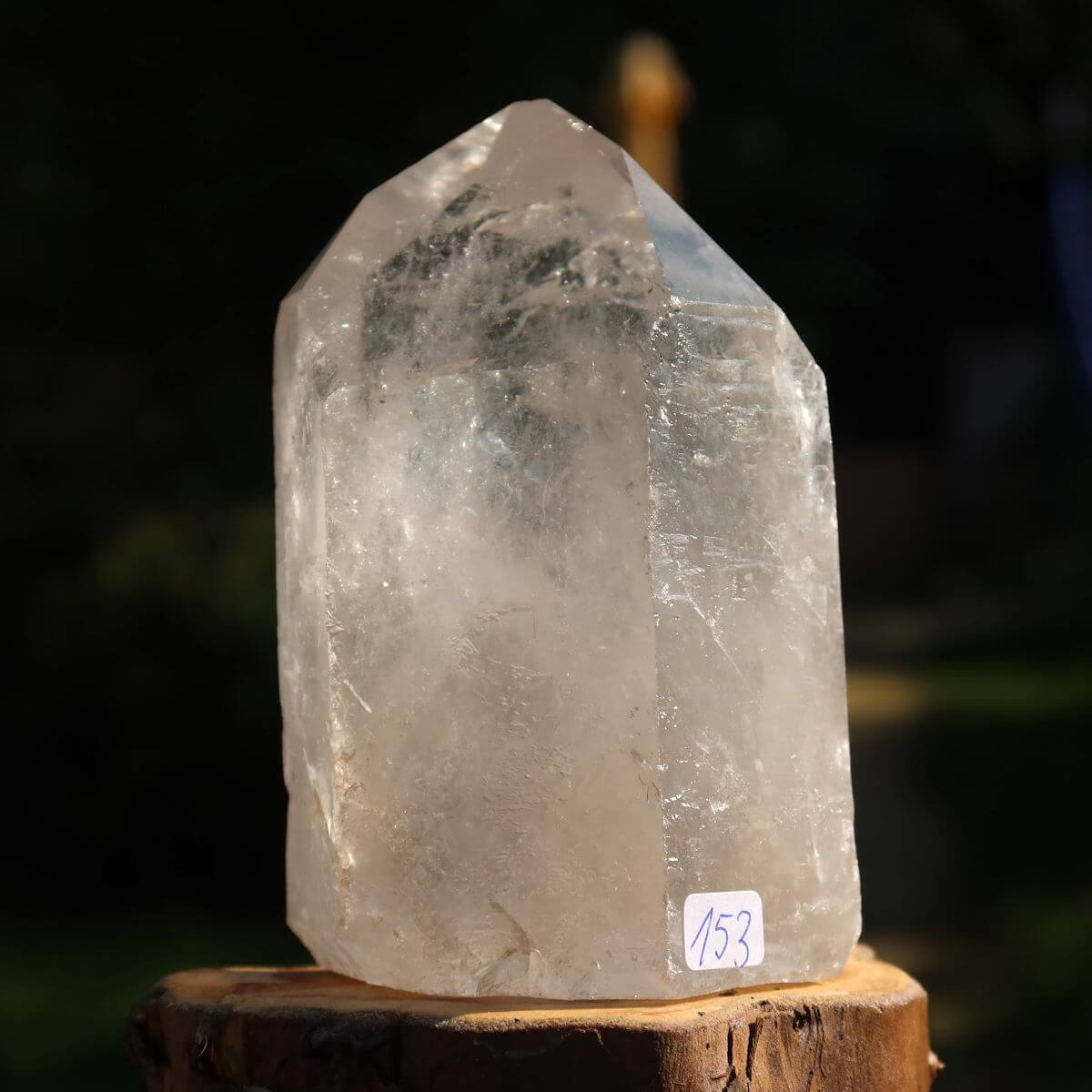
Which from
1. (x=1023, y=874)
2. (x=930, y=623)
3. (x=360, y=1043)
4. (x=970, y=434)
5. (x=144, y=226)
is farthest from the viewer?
(x=970, y=434)

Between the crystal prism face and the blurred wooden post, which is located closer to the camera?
the crystal prism face

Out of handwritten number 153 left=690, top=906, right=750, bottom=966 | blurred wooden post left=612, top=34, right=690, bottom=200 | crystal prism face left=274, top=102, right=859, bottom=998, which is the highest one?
blurred wooden post left=612, top=34, right=690, bottom=200

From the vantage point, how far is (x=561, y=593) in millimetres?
1481

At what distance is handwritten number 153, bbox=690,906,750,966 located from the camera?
4.83ft

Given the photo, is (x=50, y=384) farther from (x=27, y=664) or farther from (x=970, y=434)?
(x=970, y=434)

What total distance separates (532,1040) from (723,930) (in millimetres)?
224

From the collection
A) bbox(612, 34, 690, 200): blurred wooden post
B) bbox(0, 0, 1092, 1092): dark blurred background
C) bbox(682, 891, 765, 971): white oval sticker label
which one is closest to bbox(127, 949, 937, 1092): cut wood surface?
bbox(682, 891, 765, 971): white oval sticker label

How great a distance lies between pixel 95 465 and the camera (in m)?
4.97

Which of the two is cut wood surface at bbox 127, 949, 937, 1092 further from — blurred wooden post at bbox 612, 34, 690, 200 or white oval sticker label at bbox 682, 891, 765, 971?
blurred wooden post at bbox 612, 34, 690, 200

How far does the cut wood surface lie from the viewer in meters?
1.39

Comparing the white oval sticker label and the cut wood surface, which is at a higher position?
the white oval sticker label

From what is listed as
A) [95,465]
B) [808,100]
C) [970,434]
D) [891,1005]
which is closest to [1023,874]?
[808,100]

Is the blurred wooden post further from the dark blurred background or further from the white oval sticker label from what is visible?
the white oval sticker label

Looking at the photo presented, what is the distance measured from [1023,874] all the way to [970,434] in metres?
6.13
